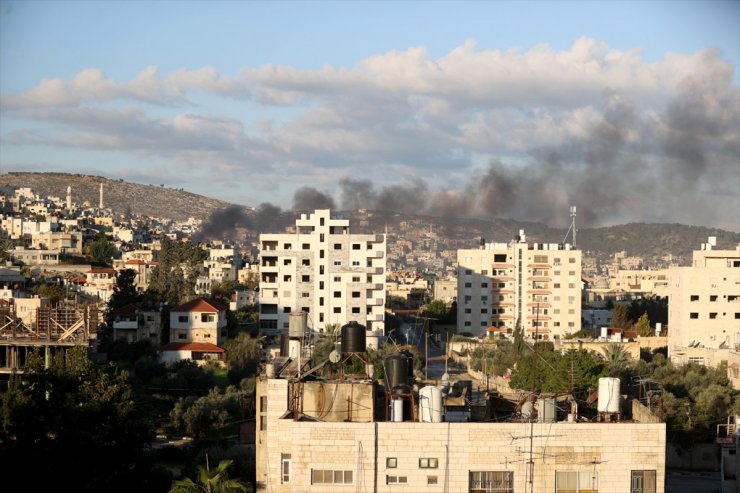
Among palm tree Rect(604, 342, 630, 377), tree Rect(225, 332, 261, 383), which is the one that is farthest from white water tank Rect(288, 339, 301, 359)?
tree Rect(225, 332, 261, 383)

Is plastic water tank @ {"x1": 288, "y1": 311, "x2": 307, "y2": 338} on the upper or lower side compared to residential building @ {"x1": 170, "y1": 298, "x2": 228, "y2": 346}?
upper

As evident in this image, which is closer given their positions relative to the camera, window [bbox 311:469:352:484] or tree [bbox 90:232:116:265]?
A: window [bbox 311:469:352:484]

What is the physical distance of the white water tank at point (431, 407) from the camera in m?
18.3

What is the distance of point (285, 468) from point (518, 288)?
64.1 metres

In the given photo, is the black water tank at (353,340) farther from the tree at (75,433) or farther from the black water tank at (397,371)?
the tree at (75,433)

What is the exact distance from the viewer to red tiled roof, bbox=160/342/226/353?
62281mm

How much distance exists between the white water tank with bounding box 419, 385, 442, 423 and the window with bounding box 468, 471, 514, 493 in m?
1.13

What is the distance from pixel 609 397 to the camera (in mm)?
19156

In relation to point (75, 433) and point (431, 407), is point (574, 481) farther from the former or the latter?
point (75, 433)

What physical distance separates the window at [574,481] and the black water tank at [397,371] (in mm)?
3125

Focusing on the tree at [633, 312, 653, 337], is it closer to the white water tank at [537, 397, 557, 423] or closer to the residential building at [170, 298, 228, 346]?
the residential building at [170, 298, 228, 346]

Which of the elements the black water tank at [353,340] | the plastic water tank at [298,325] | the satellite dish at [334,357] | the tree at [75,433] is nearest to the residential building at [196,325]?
the tree at [75,433]

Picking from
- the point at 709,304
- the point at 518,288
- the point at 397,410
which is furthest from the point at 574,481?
the point at 518,288

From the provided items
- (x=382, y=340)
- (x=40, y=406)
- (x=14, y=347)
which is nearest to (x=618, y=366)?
(x=382, y=340)
